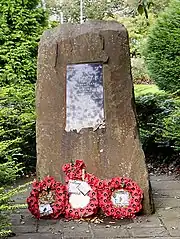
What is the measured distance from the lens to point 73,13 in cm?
2178

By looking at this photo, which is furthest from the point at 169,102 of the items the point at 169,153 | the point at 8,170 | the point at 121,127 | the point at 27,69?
the point at 8,170

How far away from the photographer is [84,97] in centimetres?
460

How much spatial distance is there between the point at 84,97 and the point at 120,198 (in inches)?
38.8

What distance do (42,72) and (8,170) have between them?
49.7 inches

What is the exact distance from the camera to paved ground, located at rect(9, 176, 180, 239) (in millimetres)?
3939

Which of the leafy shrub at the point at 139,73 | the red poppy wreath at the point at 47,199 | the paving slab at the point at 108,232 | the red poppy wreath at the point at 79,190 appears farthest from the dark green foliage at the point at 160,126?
the leafy shrub at the point at 139,73

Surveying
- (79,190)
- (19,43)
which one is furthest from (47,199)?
(19,43)

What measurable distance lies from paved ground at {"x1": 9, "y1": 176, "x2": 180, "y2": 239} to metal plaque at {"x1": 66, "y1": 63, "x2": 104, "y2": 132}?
2.90ft

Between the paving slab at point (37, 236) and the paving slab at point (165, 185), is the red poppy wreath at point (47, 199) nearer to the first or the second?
A: the paving slab at point (37, 236)

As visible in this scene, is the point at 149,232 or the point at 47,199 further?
the point at 47,199

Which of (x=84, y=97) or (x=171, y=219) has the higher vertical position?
(x=84, y=97)

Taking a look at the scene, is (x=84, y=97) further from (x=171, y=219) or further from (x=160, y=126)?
(x=160, y=126)

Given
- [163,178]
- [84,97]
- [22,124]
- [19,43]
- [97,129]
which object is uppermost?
[84,97]

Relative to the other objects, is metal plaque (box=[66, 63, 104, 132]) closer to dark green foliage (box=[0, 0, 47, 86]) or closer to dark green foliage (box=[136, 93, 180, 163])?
dark green foliage (box=[136, 93, 180, 163])
